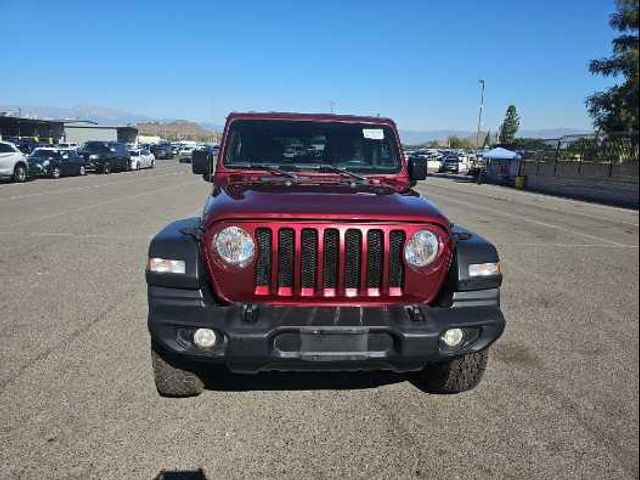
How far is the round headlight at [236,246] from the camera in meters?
3.05

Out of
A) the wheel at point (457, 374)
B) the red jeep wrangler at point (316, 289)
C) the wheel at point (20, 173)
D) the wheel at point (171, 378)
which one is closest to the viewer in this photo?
the red jeep wrangler at point (316, 289)

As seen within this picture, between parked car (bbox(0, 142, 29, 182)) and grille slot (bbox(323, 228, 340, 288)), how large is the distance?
21731 millimetres

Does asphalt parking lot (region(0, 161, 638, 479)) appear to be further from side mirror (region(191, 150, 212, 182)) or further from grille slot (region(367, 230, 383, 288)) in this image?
side mirror (region(191, 150, 212, 182))

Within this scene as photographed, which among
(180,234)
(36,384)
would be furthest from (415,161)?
(36,384)

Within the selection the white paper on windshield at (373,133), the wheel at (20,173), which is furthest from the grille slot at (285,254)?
the wheel at (20,173)

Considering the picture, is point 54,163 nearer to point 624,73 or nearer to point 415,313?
point 415,313

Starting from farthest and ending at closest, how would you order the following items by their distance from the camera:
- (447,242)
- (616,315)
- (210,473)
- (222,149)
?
(616,315) → (222,149) → (447,242) → (210,473)

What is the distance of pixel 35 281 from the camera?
635 centimetres

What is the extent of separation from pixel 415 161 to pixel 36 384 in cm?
334

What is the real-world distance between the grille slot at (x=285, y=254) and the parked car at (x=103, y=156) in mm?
30976

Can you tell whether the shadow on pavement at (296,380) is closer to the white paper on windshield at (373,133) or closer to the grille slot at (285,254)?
the grille slot at (285,254)

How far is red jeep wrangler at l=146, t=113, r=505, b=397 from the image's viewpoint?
291 cm

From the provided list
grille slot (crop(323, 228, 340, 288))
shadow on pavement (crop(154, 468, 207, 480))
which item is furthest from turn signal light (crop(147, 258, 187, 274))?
shadow on pavement (crop(154, 468, 207, 480))

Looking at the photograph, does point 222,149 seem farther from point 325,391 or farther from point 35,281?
point 35,281
